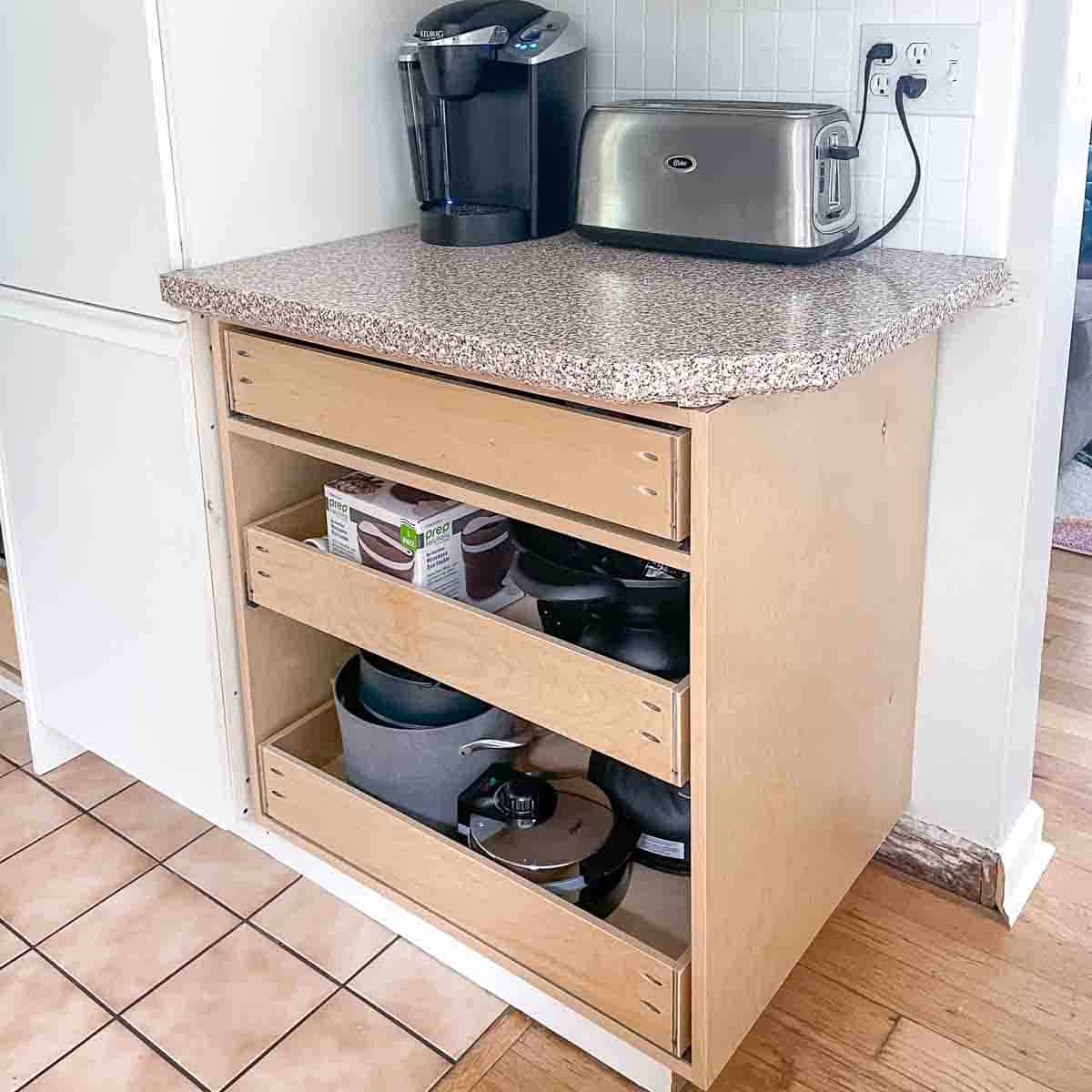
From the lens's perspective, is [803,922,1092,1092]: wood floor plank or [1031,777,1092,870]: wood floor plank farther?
[1031,777,1092,870]: wood floor plank

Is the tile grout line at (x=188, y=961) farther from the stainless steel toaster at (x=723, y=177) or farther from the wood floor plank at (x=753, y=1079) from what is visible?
the stainless steel toaster at (x=723, y=177)

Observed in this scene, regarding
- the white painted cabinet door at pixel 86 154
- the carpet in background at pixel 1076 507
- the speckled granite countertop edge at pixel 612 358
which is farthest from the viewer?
the carpet in background at pixel 1076 507

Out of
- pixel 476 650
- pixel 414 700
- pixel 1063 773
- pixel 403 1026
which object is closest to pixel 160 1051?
pixel 403 1026

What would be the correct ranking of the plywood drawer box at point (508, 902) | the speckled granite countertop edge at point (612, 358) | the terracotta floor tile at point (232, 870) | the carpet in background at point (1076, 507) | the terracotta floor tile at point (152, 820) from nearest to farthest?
the speckled granite countertop edge at point (612, 358) < the plywood drawer box at point (508, 902) < the terracotta floor tile at point (232, 870) < the terracotta floor tile at point (152, 820) < the carpet in background at point (1076, 507)

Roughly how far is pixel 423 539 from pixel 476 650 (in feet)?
0.55

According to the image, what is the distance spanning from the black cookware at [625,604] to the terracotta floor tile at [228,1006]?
0.59 m

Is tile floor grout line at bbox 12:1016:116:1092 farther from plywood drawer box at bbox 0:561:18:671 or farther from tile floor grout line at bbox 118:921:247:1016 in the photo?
plywood drawer box at bbox 0:561:18:671

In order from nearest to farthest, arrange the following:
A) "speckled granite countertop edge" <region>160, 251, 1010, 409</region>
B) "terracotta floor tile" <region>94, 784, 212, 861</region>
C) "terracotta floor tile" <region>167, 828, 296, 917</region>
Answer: "speckled granite countertop edge" <region>160, 251, 1010, 409</region> → "terracotta floor tile" <region>167, 828, 296, 917</region> → "terracotta floor tile" <region>94, 784, 212, 861</region>

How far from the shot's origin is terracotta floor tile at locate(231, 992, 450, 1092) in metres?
1.43

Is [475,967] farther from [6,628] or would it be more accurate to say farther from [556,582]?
[6,628]

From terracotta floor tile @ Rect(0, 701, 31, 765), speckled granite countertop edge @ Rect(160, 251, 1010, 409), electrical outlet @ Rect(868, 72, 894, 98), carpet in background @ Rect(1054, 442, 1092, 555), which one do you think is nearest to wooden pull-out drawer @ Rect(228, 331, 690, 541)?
speckled granite countertop edge @ Rect(160, 251, 1010, 409)

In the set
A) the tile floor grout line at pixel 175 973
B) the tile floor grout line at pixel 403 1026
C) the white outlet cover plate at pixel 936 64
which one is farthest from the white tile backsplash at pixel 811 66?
the tile floor grout line at pixel 175 973

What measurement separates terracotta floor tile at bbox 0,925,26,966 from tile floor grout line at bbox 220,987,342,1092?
0.40 m

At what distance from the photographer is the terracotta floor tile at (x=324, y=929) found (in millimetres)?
1622
